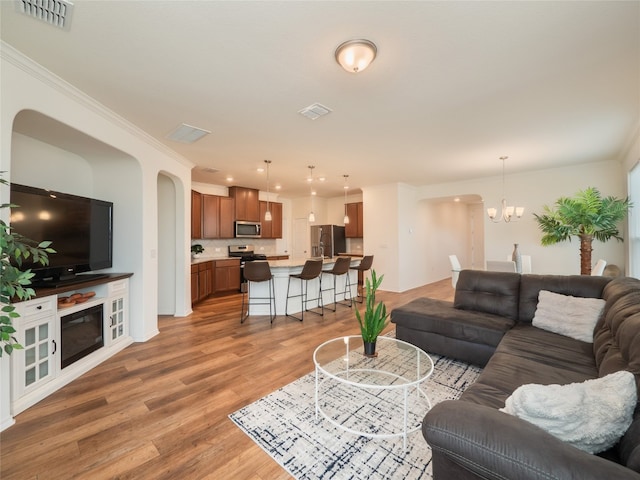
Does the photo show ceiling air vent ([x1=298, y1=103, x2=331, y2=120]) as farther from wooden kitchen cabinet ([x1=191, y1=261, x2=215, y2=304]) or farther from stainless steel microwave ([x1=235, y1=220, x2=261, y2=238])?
stainless steel microwave ([x1=235, y1=220, x2=261, y2=238])

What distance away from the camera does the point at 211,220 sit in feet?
20.3

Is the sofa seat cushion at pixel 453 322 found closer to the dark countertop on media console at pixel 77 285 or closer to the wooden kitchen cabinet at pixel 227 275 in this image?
the dark countertop on media console at pixel 77 285

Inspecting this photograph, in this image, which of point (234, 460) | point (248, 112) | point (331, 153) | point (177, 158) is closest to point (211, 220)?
point (177, 158)

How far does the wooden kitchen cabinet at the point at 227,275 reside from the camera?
610cm

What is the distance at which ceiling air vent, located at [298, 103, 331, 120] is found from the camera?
272 centimetres

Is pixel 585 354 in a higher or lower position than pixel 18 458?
higher

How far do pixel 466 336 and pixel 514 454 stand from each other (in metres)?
1.98

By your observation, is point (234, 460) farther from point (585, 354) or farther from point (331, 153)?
point (331, 153)

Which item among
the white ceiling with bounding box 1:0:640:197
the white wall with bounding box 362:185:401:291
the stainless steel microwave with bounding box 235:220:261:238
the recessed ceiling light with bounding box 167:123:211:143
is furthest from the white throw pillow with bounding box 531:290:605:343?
the stainless steel microwave with bounding box 235:220:261:238

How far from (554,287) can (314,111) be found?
2966mm

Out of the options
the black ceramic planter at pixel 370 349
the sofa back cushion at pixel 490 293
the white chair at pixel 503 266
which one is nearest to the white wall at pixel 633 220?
the white chair at pixel 503 266

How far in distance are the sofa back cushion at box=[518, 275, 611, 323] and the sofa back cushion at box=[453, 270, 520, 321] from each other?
66mm

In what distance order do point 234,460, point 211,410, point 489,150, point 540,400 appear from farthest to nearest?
point 489,150
point 211,410
point 234,460
point 540,400

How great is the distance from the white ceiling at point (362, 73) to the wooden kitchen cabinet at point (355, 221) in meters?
3.89
